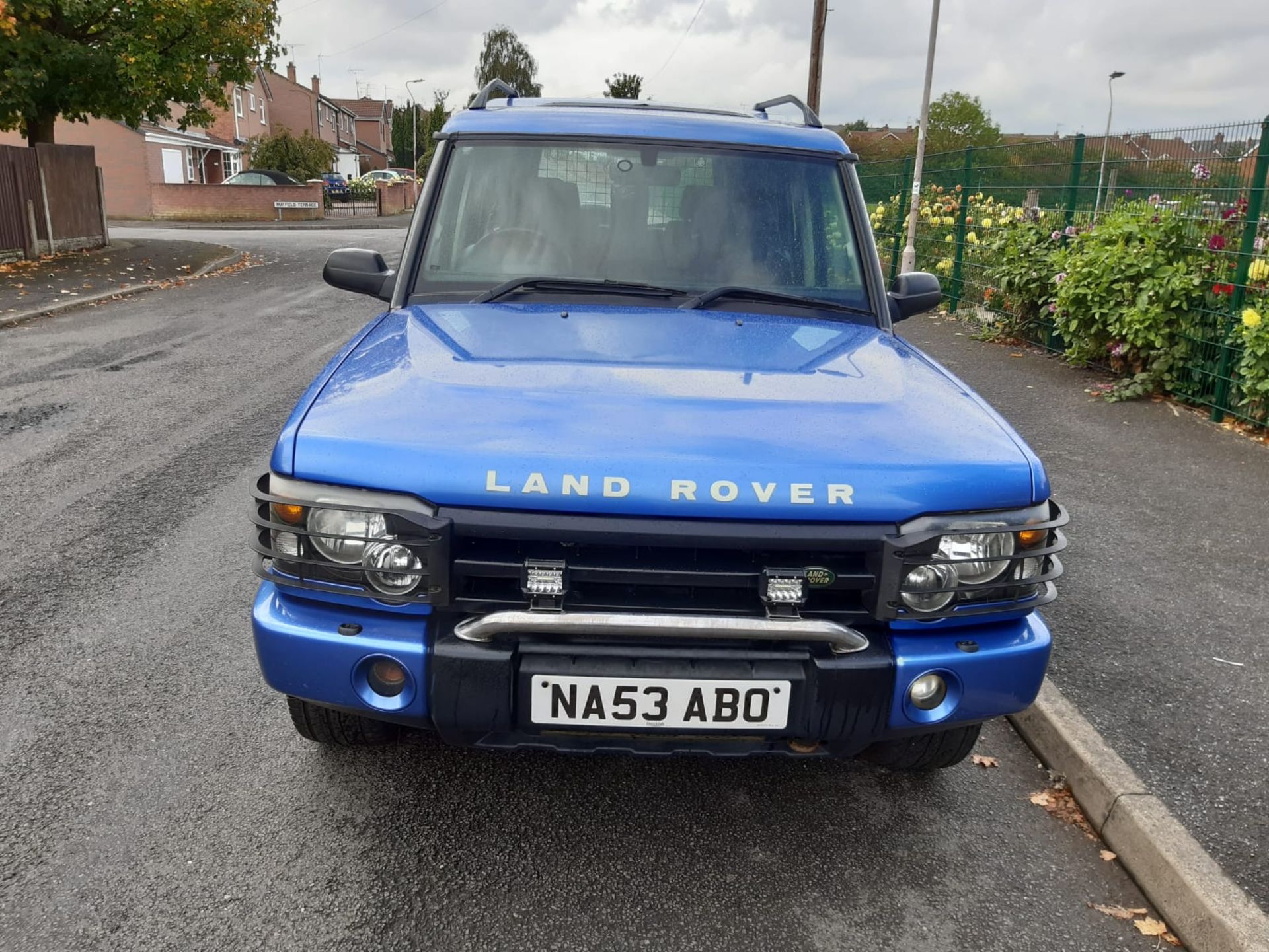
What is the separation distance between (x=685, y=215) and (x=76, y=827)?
2647 millimetres

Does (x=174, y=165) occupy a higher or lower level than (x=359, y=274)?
higher

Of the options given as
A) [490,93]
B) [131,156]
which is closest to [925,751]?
[490,93]

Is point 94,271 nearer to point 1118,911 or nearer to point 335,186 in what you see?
point 1118,911

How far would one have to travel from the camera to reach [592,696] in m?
2.38

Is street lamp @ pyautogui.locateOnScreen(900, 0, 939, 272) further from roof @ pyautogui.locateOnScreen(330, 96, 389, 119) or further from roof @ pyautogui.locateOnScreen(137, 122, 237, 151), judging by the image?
roof @ pyautogui.locateOnScreen(330, 96, 389, 119)

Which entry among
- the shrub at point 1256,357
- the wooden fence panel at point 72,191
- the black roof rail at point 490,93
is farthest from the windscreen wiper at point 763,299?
the wooden fence panel at point 72,191

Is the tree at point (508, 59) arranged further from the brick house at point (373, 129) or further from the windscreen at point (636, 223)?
the windscreen at point (636, 223)

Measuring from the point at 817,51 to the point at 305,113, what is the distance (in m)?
63.9

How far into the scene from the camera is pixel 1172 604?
4641 mm

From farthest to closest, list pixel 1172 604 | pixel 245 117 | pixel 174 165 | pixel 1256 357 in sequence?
1. pixel 245 117
2. pixel 174 165
3. pixel 1256 357
4. pixel 1172 604

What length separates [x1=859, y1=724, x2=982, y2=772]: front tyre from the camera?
2945 mm

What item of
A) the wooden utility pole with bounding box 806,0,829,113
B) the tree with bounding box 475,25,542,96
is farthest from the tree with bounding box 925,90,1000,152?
the wooden utility pole with bounding box 806,0,829,113

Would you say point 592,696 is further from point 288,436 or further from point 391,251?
point 391,251

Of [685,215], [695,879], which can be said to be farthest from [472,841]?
[685,215]
